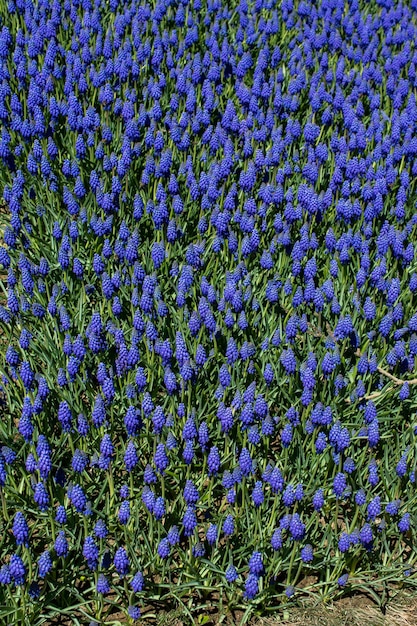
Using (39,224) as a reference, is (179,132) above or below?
above

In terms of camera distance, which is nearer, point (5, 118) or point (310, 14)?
point (5, 118)

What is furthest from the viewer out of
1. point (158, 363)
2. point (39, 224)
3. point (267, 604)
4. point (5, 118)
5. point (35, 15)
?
point (35, 15)

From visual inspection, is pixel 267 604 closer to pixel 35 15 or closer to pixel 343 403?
pixel 343 403

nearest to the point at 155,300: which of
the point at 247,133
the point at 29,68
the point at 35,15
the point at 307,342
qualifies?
the point at 307,342

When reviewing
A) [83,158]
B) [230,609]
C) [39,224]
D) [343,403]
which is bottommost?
[230,609]

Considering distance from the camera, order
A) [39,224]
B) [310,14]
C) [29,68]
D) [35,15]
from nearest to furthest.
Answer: [39,224] < [29,68] < [35,15] < [310,14]

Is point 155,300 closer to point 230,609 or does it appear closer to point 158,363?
point 158,363

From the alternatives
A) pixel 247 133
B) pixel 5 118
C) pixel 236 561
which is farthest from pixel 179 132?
pixel 236 561
